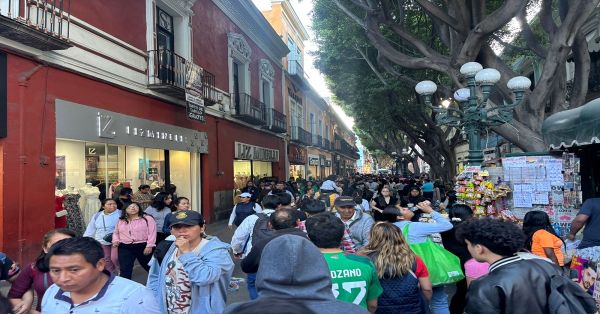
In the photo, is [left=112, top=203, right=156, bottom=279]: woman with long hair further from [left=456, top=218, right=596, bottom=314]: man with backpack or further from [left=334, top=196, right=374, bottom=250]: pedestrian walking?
[left=456, top=218, right=596, bottom=314]: man with backpack

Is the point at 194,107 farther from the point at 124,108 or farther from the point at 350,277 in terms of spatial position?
the point at 350,277

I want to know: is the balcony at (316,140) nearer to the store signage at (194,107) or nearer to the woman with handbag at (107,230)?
the store signage at (194,107)

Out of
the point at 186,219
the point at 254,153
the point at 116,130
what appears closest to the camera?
the point at 186,219

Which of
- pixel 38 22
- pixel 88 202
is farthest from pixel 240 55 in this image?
pixel 38 22

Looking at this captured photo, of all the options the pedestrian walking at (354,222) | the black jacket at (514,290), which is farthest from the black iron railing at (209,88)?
the black jacket at (514,290)

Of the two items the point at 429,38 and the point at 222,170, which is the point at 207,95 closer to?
the point at 222,170

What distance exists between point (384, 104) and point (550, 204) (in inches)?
498

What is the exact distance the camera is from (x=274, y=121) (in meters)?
22.6

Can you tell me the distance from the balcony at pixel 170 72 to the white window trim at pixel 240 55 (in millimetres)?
3766

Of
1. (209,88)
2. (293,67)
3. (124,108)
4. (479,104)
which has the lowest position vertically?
(479,104)

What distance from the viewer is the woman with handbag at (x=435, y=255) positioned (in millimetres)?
4160

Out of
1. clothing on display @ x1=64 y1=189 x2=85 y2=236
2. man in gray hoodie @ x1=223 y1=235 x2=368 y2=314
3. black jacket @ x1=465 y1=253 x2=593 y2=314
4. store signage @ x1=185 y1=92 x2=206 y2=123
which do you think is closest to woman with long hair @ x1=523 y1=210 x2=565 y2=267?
black jacket @ x1=465 y1=253 x2=593 y2=314

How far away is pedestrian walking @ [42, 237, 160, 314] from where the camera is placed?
2.32 meters

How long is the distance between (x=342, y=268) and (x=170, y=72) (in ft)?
36.2
